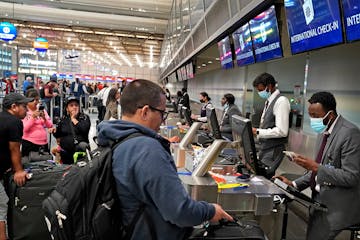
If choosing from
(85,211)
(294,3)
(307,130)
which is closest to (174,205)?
(85,211)

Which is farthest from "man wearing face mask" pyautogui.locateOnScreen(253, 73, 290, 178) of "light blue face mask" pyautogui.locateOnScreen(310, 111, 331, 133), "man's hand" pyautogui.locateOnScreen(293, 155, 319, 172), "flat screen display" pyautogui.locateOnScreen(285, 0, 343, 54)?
"man's hand" pyautogui.locateOnScreen(293, 155, 319, 172)

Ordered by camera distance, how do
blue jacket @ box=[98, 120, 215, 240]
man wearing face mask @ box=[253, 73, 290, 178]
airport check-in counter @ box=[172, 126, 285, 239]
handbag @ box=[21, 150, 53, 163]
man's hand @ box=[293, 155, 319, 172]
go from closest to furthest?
blue jacket @ box=[98, 120, 215, 240] < airport check-in counter @ box=[172, 126, 285, 239] < man's hand @ box=[293, 155, 319, 172] < man wearing face mask @ box=[253, 73, 290, 178] < handbag @ box=[21, 150, 53, 163]

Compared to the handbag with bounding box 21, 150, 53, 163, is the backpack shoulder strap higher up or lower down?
higher up

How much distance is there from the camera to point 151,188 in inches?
52.7

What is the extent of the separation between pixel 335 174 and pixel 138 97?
1.47 meters

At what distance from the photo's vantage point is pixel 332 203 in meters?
2.29

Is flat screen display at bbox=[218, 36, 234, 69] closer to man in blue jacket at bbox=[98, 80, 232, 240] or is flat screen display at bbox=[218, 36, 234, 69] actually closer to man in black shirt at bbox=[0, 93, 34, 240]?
man in black shirt at bbox=[0, 93, 34, 240]

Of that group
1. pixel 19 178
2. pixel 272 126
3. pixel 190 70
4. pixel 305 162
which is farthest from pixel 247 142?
pixel 190 70

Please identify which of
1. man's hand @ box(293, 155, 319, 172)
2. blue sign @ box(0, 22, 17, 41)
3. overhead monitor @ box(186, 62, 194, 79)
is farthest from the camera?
blue sign @ box(0, 22, 17, 41)

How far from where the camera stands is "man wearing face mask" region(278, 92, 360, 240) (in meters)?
2.19

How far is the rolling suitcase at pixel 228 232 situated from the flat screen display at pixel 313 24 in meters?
1.66

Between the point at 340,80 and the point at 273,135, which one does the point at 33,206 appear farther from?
the point at 340,80

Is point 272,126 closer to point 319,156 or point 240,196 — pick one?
point 319,156

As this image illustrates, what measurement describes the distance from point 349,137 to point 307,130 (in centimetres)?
300
